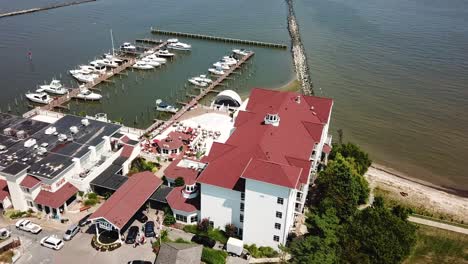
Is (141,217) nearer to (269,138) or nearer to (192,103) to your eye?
(269,138)

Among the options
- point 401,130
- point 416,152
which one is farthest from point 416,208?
point 401,130

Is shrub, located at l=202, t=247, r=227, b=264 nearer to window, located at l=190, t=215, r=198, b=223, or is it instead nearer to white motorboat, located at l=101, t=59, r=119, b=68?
window, located at l=190, t=215, r=198, b=223

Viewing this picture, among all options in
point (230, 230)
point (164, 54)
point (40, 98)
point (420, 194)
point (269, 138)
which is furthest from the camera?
point (164, 54)

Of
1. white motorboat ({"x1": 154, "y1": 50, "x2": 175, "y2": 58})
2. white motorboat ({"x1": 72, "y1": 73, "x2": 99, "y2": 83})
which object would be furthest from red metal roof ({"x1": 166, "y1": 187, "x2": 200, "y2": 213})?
white motorboat ({"x1": 154, "y1": 50, "x2": 175, "y2": 58})

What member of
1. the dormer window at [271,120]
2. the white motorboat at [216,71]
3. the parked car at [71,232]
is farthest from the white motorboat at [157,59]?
the parked car at [71,232]

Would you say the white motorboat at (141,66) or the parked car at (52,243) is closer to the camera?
the parked car at (52,243)

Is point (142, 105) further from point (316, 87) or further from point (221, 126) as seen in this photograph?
point (316, 87)

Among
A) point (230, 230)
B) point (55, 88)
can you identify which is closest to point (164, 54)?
point (55, 88)

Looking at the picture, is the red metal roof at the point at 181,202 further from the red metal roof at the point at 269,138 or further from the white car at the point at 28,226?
the white car at the point at 28,226
